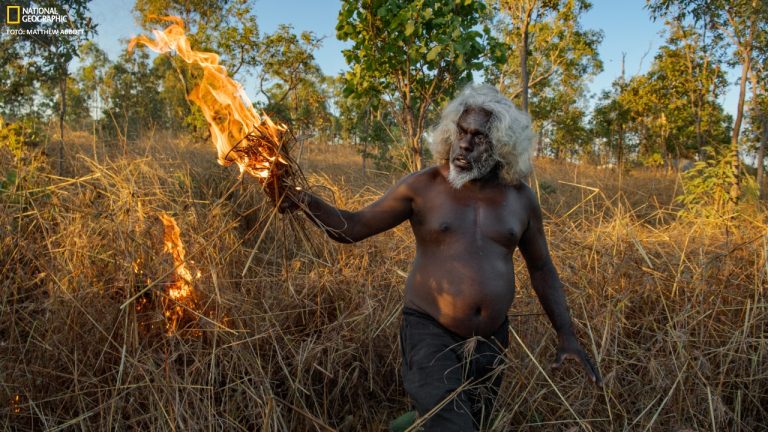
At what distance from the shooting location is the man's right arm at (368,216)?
2.19m

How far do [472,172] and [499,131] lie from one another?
23 cm

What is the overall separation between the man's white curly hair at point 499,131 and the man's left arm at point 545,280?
5.7 inches

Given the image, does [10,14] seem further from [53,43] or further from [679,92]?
[679,92]

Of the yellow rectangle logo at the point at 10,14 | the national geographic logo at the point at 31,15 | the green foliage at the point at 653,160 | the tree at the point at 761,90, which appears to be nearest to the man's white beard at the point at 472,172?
the national geographic logo at the point at 31,15

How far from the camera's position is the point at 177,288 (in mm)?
2887

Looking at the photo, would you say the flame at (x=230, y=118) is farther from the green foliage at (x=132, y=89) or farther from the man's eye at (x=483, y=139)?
the green foliage at (x=132, y=89)

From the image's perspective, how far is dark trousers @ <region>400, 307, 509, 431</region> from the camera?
70.8 inches

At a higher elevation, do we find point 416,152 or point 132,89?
point 132,89

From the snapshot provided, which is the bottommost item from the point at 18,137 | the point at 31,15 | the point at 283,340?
the point at 283,340

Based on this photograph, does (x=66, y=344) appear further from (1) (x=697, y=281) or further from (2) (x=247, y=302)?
(1) (x=697, y=281)

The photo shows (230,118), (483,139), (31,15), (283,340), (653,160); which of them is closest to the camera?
(230,118)

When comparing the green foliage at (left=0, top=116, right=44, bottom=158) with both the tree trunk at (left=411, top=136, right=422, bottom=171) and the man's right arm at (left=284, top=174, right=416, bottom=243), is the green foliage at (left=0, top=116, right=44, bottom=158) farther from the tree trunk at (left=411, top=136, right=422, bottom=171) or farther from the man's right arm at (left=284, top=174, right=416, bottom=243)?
the man's right arm at (left=284, top=174, right=416, bottom=243)

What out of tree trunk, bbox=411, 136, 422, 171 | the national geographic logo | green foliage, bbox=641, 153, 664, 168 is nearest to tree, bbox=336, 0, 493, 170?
tree trunk, bbox=411, 136, 422, 171

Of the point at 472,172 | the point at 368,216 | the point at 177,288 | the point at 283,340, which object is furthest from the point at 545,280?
the point at 177,288
